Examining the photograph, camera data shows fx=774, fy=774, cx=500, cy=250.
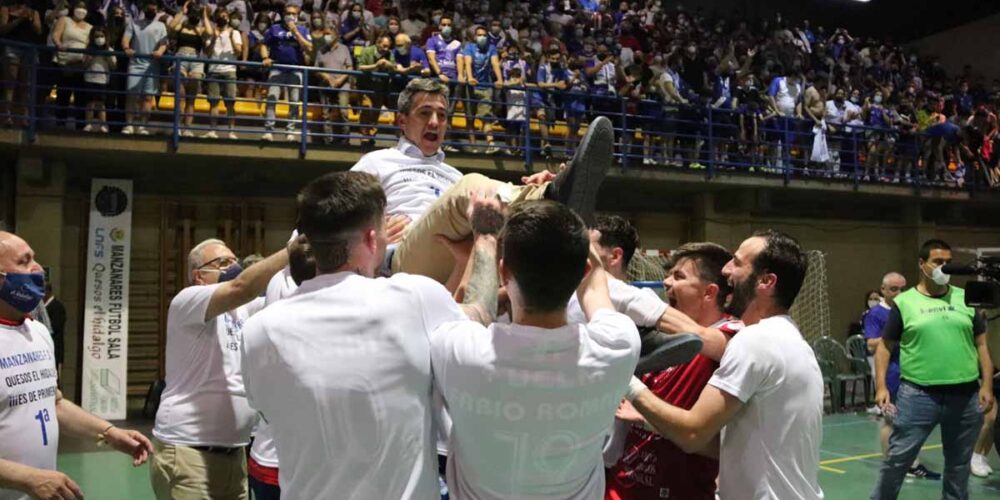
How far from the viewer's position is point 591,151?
7.40 ft

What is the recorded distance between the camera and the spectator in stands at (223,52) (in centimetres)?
970

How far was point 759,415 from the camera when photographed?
7.83 ft

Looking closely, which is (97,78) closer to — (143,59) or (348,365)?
(143,59)

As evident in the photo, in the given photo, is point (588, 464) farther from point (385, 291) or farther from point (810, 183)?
point (810, 183)

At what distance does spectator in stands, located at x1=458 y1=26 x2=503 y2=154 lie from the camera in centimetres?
1090

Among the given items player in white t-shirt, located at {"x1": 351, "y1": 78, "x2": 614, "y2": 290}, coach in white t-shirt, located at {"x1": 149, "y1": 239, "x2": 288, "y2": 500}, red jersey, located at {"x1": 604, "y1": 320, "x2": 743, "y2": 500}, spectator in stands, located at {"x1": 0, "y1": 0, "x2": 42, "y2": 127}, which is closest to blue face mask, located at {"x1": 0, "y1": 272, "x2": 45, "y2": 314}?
coach in white t-shirt, located at {"x1": 149, "y1": 239, "x2": 288, "y2": 500}

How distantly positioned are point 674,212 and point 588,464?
40.2 feet

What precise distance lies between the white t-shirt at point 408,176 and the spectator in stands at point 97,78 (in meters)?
6.87

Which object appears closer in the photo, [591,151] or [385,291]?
[385,291]

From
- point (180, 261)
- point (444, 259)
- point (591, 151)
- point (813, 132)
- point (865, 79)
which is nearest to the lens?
point (591, 151)

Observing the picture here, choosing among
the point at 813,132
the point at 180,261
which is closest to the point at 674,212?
the point at 813,132

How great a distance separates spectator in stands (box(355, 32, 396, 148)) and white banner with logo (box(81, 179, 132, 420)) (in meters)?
3.34

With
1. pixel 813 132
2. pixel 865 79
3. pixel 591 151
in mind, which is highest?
pixel 865 79

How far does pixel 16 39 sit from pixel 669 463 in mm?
9502
